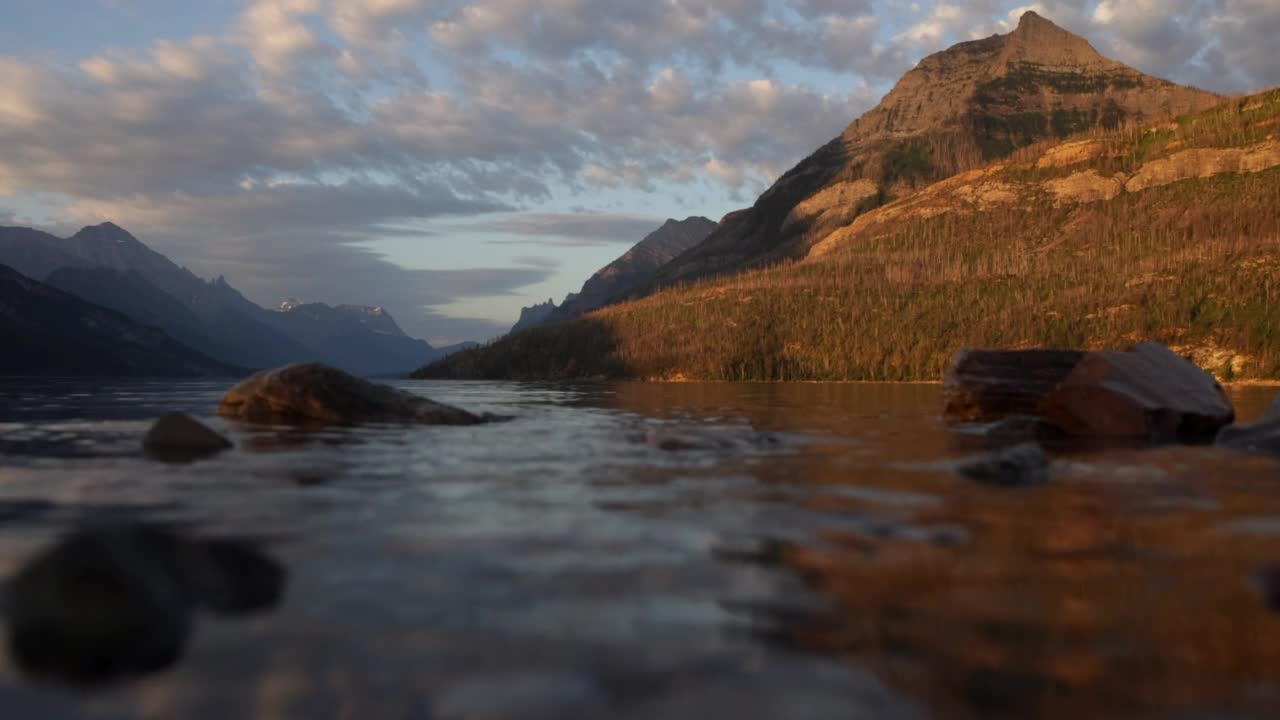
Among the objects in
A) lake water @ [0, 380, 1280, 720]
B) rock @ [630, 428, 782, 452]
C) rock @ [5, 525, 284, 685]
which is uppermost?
rock @ [5, 525, 284, 685]

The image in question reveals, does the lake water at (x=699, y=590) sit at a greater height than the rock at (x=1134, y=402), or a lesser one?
lesser

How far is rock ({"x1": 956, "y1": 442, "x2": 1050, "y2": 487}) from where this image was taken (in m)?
8.66

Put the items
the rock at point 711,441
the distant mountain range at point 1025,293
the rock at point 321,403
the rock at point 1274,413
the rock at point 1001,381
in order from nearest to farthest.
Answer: the rock at point 711,441
the rock at point 1274,413
the rock at point 321,403
the rock at point 1001,381
the distant mountain range at point 1025,293

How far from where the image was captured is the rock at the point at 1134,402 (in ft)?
48.1

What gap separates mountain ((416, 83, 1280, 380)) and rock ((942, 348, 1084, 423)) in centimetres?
8691

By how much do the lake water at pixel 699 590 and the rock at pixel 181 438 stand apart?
1733mm

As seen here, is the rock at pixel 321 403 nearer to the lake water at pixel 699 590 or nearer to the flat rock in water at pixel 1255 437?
the lake water at pixel 699 590

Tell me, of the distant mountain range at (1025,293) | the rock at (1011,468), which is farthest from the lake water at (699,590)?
the distant mountain range at (1025,293)

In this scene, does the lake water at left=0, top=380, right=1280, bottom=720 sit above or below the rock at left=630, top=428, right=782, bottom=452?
above

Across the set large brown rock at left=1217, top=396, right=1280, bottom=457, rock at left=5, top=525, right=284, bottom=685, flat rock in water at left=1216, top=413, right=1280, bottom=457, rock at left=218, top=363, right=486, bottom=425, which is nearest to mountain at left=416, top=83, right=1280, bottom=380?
large brown rock at left=1217, top=396, right=1280, bottom=457

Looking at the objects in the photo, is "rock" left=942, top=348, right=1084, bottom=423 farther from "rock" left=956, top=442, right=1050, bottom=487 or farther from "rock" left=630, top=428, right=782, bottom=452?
"rock" left=956, top=442, right=1050, bottom=487

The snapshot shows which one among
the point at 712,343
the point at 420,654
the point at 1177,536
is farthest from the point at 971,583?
the point at 712,343

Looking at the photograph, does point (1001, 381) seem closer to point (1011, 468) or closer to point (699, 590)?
point (1011, 468)

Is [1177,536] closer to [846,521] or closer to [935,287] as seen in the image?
[846,521]
